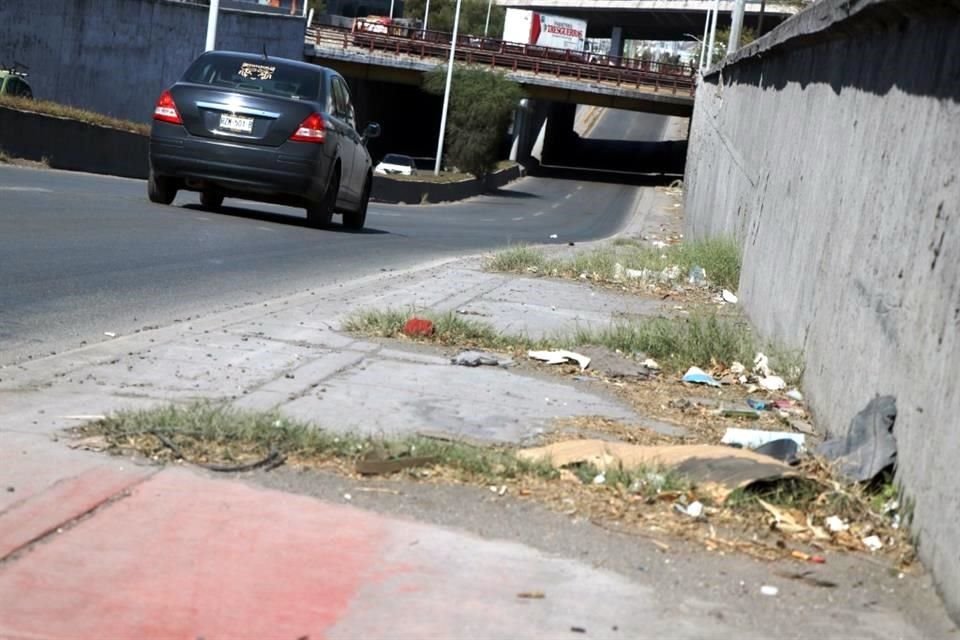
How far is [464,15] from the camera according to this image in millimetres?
138375

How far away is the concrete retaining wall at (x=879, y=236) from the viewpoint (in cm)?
502

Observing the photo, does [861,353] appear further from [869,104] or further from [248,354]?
[248,354]

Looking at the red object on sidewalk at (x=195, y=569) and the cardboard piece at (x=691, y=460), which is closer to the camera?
the red object on sidewalk at (x=195, y=569)

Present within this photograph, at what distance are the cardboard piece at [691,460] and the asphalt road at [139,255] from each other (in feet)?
10.7

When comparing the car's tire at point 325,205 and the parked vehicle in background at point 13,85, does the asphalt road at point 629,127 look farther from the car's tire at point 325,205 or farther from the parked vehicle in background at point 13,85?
the car's tire at point 325,205

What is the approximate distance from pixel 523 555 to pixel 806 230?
509 centimetres

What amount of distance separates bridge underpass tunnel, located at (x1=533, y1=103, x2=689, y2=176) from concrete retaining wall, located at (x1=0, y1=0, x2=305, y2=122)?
4173 cm

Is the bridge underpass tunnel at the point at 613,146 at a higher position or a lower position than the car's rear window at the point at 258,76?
lower

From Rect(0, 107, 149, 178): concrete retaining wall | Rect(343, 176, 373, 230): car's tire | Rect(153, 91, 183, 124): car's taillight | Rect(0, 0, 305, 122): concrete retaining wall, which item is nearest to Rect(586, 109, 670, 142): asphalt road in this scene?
Rect(0, 0, 305, 122): concrete retaining wall

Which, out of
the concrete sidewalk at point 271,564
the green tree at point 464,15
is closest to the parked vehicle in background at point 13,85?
the concrete sidewalk at point 271,564

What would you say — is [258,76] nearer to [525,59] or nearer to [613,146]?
[525,59]

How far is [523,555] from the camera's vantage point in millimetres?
4789

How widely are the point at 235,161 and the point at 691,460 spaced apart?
11698 mm

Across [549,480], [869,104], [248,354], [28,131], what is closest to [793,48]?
[869,104]
